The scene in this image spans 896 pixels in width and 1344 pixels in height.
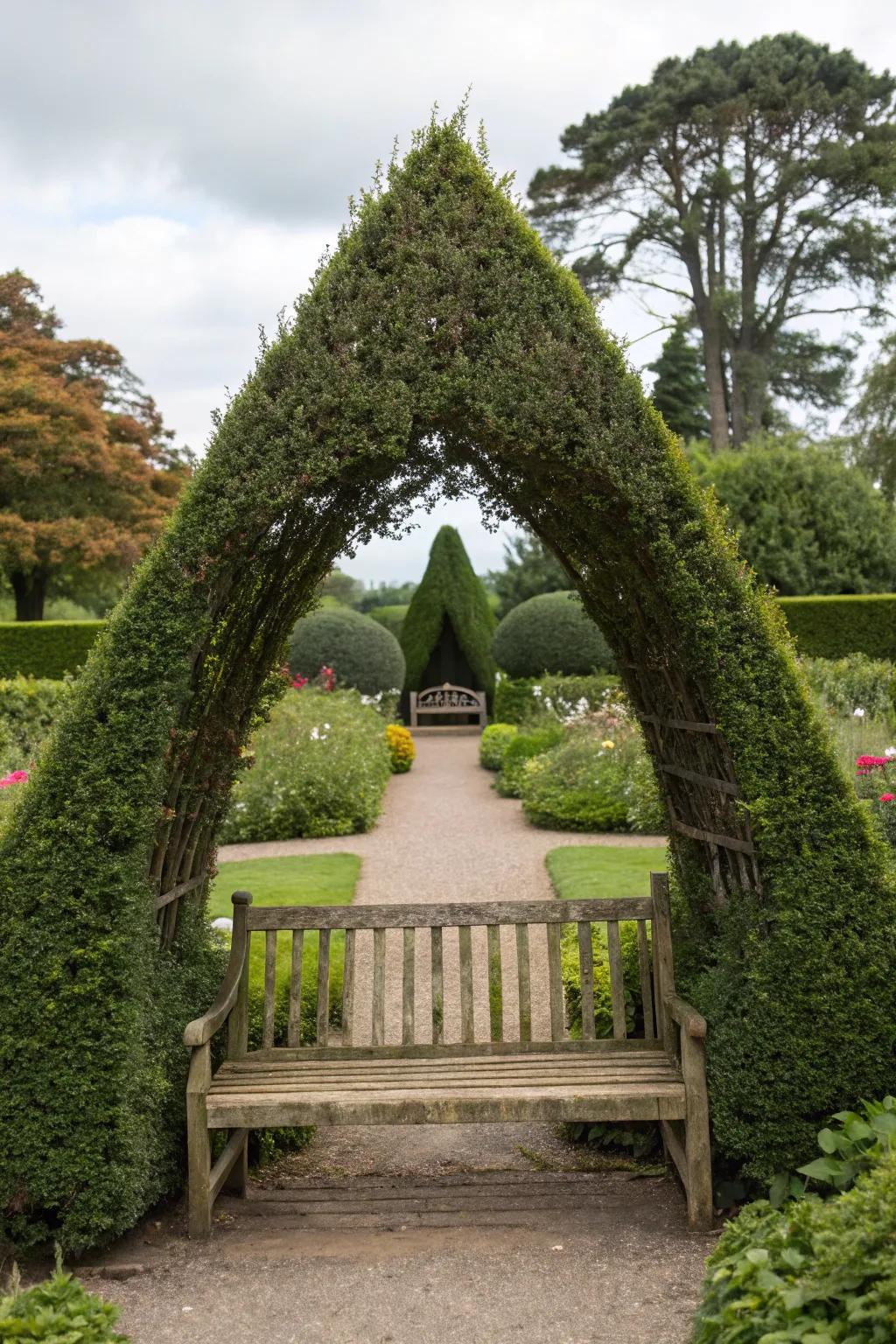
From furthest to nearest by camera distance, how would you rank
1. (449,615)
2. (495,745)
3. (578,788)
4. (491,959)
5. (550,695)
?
(449,615), (550,695), (495,745), (578,788), (491,959)

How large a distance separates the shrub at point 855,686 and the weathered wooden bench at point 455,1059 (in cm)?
921

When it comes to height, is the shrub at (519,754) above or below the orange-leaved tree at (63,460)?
below

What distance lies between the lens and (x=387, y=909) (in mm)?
4508

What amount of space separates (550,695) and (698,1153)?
1437 centimetres

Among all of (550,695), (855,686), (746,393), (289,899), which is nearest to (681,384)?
(746,393)

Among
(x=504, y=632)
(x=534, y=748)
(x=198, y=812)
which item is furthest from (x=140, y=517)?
(x=198, y=812)

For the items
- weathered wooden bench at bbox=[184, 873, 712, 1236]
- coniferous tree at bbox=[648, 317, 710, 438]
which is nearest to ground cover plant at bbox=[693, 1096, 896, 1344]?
weathered wooden bench at bbox=[184, 873, 712, 1236]

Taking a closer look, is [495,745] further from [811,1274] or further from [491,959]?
[811,1274]

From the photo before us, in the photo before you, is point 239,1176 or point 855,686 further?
point 855,686

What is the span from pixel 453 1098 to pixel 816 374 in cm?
2488

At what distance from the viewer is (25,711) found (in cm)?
1439

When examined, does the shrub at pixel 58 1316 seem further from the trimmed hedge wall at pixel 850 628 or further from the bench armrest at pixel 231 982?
the trimmed hedge wall at pixel 850 628

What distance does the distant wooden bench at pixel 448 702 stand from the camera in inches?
904

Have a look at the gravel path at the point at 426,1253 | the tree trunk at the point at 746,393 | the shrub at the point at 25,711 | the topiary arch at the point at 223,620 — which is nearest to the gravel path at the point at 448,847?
the gravel path at the point at 426,1253
